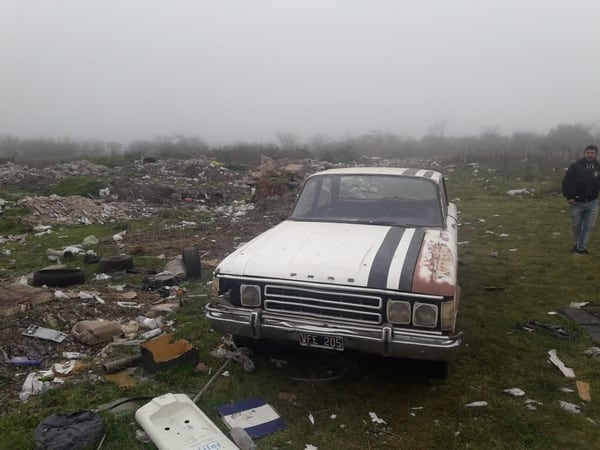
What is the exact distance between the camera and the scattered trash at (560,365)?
4.10 m

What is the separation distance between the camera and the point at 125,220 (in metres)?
12.2

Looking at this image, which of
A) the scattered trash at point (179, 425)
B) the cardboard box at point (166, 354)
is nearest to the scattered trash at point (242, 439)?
the scattered trash at point (179, 425)

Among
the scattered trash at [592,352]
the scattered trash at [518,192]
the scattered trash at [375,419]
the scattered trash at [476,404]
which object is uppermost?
the scattered trash at [518,192]

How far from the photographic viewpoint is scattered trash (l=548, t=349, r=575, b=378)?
4.10 metres

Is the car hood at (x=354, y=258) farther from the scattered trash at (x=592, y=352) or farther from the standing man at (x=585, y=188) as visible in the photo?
the standing man at (x=585, y=188)

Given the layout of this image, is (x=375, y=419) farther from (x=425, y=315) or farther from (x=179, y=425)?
(x=179, y=425)

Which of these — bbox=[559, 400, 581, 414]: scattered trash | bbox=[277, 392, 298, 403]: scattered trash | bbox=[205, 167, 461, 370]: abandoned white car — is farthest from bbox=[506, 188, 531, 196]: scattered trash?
bbox=[277, 392, 298, 403]: scattered trash

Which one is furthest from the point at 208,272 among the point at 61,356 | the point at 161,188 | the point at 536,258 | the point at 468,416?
the point at 161,188

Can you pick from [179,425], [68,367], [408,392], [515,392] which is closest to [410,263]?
[408,392]

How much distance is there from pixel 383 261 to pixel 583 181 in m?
5.50

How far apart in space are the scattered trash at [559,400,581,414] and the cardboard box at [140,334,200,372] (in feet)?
9.75

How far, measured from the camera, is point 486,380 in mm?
4027

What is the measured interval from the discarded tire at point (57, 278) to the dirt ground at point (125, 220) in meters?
0.13

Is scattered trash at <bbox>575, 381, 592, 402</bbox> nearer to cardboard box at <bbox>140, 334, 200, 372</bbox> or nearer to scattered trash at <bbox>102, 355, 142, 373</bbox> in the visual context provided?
cardboard box at <bbox>140, 334, 200, 372</bbox>
